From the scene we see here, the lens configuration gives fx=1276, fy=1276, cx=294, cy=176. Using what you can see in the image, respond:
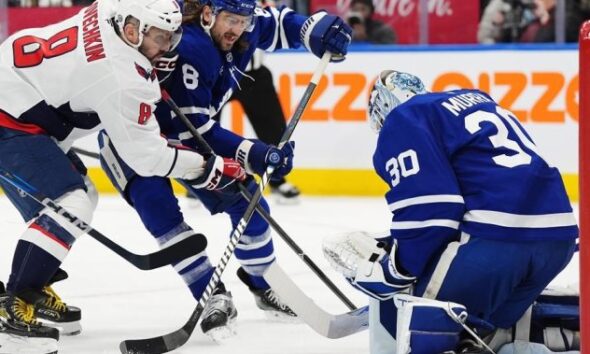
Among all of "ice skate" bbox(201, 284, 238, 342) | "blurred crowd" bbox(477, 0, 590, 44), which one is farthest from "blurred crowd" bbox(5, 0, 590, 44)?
"ice skate" bbox(201, 284, 238, 342)

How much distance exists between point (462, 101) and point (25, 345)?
1.26m

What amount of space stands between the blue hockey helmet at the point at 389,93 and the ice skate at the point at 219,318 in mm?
799

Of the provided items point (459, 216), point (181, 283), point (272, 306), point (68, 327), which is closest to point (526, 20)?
point (181, 283)

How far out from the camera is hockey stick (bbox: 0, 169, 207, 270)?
328cm

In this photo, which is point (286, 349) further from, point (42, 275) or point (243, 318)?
point (42, 275)

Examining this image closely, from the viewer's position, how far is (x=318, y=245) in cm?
500

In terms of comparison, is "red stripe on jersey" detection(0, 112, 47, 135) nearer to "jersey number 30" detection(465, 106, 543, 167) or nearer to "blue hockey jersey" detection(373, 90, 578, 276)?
"blue hockey jersey" detection(373, 90, 578, 276)

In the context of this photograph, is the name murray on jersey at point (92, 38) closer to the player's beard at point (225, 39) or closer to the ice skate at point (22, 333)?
the player's beard at point (225, 39)

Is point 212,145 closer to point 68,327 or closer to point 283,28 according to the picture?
point 283,28

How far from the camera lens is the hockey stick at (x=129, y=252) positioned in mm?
3277

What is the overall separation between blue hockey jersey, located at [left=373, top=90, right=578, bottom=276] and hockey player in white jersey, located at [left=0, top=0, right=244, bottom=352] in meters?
0.70

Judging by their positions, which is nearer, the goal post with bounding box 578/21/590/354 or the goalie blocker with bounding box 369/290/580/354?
the goal post with bounding box 578/21/590/354

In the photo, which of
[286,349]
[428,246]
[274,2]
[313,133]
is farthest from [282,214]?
[428,246]

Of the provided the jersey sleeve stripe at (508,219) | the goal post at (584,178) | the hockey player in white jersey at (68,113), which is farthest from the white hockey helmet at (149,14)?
the goal post at (584,178)
